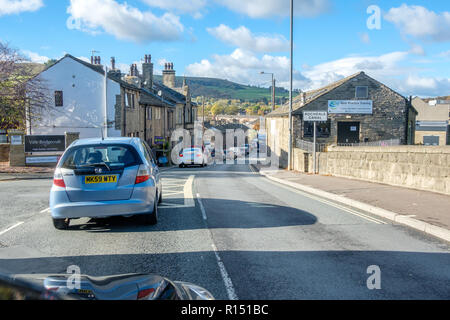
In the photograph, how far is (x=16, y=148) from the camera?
22.8 m

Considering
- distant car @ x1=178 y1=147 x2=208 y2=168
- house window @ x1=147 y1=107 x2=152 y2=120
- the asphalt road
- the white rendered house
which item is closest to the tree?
house window @ x1=147 y1=107 x2=152 y2=120

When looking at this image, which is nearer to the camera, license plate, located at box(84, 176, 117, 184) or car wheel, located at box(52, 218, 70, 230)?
license plate, located at box(84, 176, 117, 184)

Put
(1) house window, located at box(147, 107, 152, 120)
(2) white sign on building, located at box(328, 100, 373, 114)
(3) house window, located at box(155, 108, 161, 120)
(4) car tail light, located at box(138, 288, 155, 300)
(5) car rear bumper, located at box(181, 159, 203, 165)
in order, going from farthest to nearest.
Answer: (3) house window, located at box(155, 108, 161, 120) < (1) house window, located at box(147, 107, 152, 120) < (2) white sign on building, located at box(328, 100, 373, 114) < (5) car rear bumper, located at box(181, 159, 203, 165) < (4) car tail light, located at box(138, 288, 155, 300)

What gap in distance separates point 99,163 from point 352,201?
22.7ft

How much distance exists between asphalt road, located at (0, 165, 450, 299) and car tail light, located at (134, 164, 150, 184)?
946mm

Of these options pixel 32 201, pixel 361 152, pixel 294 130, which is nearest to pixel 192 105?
pixel 294 130

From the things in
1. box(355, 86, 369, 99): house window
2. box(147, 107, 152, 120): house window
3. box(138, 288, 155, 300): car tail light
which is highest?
box(355, 86, 369, 99): house window

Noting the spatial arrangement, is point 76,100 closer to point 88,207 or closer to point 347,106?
point 347,106

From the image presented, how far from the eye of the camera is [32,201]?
11.0 metres

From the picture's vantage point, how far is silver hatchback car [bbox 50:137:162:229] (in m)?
6.91

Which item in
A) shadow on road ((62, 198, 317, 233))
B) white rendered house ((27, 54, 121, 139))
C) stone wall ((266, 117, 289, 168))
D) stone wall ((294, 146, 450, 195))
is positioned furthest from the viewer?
stone wall ((266, 117, 289, 168))

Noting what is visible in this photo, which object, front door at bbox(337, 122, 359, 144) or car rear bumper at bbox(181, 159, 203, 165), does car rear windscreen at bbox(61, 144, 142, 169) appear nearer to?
car rear bumper at bbox(181, 159, 203, 165)
